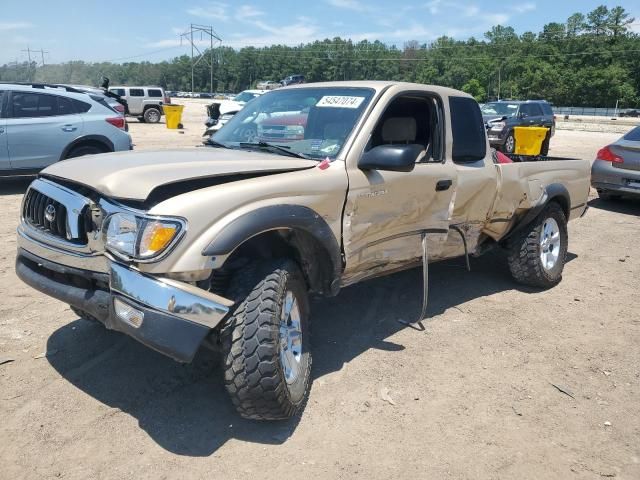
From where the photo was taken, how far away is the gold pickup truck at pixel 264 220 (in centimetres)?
265

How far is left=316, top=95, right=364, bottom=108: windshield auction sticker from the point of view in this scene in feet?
12.7

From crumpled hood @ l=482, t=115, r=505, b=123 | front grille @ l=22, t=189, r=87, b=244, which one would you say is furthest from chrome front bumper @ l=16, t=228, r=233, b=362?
crumpled hood @ l=482, t=115, r=505, b=123

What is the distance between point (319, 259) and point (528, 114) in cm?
1930

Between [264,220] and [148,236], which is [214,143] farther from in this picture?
[148,236]

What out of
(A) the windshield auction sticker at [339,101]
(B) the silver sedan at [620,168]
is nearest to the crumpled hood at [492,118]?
(B) the silver sedan at [620,168]

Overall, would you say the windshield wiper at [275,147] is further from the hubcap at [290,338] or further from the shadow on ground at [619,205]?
the shadow on ground at [619,205]

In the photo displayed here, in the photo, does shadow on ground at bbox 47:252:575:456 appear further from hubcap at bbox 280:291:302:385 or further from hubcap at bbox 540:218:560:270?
hubcap at bbox 540:218:560:270

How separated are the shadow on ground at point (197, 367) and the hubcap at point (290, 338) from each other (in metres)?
0.28

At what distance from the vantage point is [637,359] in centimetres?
416

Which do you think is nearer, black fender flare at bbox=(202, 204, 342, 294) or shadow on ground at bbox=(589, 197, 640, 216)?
black fender flare at bbox=(202, 204, 342, 294)

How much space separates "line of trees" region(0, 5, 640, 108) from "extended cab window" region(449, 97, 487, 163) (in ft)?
249

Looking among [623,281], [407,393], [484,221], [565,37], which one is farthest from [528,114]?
[565,37]

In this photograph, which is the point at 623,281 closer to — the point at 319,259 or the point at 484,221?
the point at 484,221

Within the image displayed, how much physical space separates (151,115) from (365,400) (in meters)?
29.0
